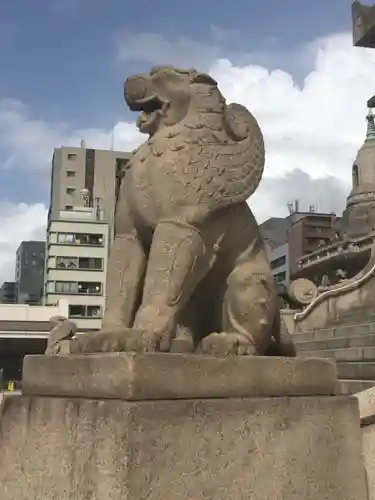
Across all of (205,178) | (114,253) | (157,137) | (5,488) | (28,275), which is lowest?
(5,488)

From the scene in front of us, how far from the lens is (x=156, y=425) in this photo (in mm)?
2725

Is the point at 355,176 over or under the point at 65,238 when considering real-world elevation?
over

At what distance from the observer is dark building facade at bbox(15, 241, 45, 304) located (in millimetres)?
63906

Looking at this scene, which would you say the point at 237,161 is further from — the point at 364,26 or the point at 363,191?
the point at 363,191

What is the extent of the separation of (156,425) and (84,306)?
44.5m

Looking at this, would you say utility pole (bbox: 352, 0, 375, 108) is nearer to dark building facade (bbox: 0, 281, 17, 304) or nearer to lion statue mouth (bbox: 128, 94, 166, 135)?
lion statue mouth (bbox: 128, 94, 166, 135)

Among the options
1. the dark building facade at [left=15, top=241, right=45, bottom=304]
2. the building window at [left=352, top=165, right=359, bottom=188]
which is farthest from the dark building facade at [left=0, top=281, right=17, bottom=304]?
the building window at [left=352, top=165, right=359, bottom=188]

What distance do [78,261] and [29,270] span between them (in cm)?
2256

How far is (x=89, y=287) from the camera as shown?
1882 inches

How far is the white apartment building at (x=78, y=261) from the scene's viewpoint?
155 ft

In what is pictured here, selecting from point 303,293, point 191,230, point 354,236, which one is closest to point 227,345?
point 191,230

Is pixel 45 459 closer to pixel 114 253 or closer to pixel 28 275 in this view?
pixel 114 253

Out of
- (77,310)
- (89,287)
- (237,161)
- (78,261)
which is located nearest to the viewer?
(237,161)

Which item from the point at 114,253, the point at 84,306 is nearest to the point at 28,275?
the point at 84,306
